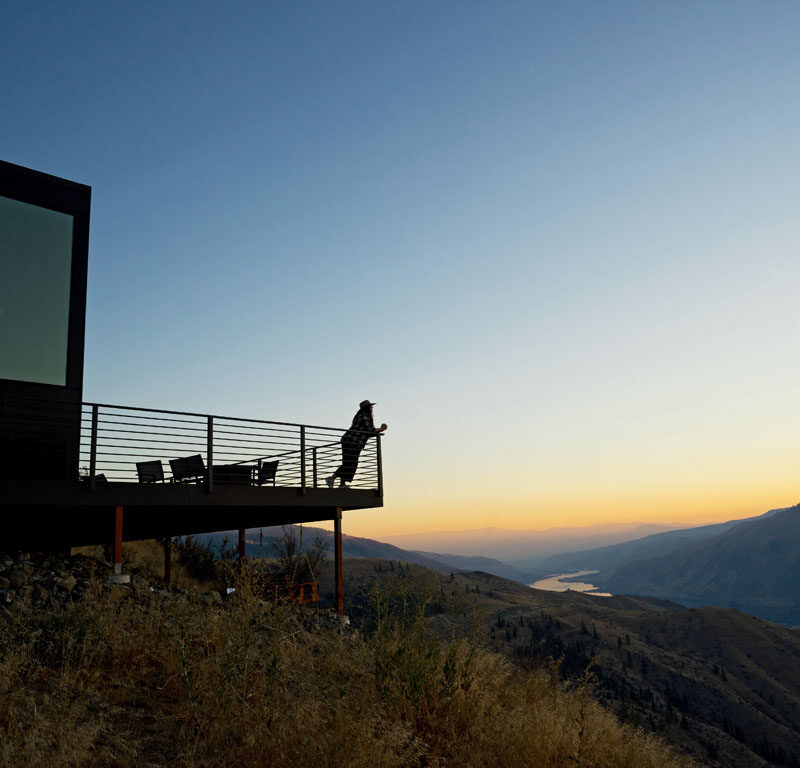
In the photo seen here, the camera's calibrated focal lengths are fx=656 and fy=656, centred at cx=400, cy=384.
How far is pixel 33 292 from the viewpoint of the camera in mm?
12227

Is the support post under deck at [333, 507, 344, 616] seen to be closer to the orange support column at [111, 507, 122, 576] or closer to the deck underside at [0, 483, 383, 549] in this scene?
the deck underside at [0, 483, 383, 549]

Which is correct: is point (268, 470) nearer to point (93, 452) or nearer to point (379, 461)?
point (379, 461)

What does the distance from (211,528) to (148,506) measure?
7.05 metres

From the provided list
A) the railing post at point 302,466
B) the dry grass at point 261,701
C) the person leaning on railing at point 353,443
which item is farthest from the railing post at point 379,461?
A: the dry grass at point 261,701

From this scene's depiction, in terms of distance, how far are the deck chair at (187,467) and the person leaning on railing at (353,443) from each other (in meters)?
3.02

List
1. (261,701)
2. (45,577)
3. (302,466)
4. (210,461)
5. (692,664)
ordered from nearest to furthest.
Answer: (261,701)
(45,577)
(210,461)
(302,466)
(692,664)

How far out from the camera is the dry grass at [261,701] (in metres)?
5.04

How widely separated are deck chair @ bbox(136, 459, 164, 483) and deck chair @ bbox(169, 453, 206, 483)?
0.25m

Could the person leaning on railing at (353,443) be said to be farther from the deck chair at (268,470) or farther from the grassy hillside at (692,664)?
the grassy hillside at (692,664)

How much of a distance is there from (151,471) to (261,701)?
9.64 m

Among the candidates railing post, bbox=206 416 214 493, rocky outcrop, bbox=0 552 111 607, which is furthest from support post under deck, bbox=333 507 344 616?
rocky outcrop, bbox=0 552 111 607

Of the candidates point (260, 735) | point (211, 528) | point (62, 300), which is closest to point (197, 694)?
point (260, 735)

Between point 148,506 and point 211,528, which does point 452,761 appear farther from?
point 211,528

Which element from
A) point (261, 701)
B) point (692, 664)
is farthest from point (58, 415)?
point (692, 664)
